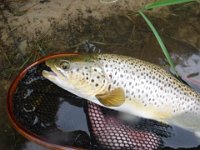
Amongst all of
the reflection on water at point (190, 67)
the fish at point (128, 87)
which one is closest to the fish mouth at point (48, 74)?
the fish at point (128, 87)

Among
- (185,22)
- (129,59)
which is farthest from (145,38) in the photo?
(129,59)

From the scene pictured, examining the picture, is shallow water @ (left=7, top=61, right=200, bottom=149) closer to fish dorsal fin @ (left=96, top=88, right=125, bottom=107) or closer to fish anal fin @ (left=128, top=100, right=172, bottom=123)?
fish anal fin @ (left=128, top=100, right=172, bottom=123)

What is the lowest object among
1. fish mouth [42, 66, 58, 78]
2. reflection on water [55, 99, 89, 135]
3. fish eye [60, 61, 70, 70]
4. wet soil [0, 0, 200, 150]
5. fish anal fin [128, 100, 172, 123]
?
reflection on water [55, 99, 89, 135]

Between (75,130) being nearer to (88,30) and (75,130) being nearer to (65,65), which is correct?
(65,65)

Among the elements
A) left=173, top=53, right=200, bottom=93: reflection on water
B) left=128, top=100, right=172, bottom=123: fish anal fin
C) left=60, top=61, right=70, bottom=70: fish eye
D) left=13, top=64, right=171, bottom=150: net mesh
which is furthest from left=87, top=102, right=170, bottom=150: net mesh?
left=173, top=53, right=200, bottom=93: reflection on water

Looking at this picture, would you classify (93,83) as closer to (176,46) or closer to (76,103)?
(76,103)

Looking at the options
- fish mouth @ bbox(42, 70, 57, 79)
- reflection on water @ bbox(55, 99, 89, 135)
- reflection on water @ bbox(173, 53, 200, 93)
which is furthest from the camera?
reflection on water @ bbox(173, 53, 200, 93)

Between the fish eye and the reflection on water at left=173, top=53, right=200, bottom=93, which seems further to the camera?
the reflection on water at left=173, top=53, right=200, bottom=93

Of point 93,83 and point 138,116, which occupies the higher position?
point 93,83
